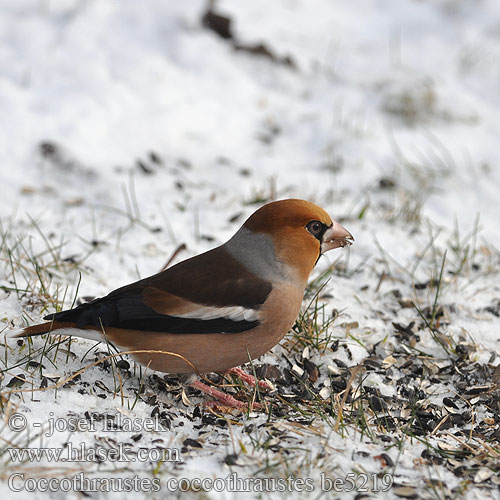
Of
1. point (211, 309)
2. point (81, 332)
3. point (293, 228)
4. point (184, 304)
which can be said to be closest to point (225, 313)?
point (211, 309)

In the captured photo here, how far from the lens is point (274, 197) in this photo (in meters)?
5.47

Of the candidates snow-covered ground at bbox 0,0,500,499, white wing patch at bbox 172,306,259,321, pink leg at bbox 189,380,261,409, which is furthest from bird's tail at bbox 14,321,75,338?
pink leg at bbox 189,380,261,409

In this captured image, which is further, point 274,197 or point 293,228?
point 274,197

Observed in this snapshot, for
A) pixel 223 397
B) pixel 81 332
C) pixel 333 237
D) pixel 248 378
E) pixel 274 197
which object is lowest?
pixel 223 397

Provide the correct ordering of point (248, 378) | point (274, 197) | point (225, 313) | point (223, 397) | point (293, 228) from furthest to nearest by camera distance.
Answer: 1. point (274, 197)
2. point (248, 378)
3. point (293, 228)
4. point (223, 397)
5. point (225, 313)

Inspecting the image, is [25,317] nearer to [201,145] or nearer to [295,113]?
[201,145]

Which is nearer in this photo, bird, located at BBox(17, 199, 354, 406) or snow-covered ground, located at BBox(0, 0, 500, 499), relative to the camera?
snow-covered ground, located at BBox(0, 0, 500, 499)

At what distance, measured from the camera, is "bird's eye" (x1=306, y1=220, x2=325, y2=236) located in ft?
11.8

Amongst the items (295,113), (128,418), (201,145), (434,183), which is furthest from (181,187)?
(128,418)

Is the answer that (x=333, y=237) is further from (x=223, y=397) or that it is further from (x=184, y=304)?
(x=223, y=397)

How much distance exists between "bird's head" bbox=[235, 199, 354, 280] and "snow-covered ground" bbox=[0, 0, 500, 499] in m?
0.58

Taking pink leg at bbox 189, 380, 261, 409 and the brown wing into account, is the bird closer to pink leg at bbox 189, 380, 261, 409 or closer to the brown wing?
the brown wing

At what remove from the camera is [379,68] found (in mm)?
7777

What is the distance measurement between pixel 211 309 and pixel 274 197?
2285 mm
